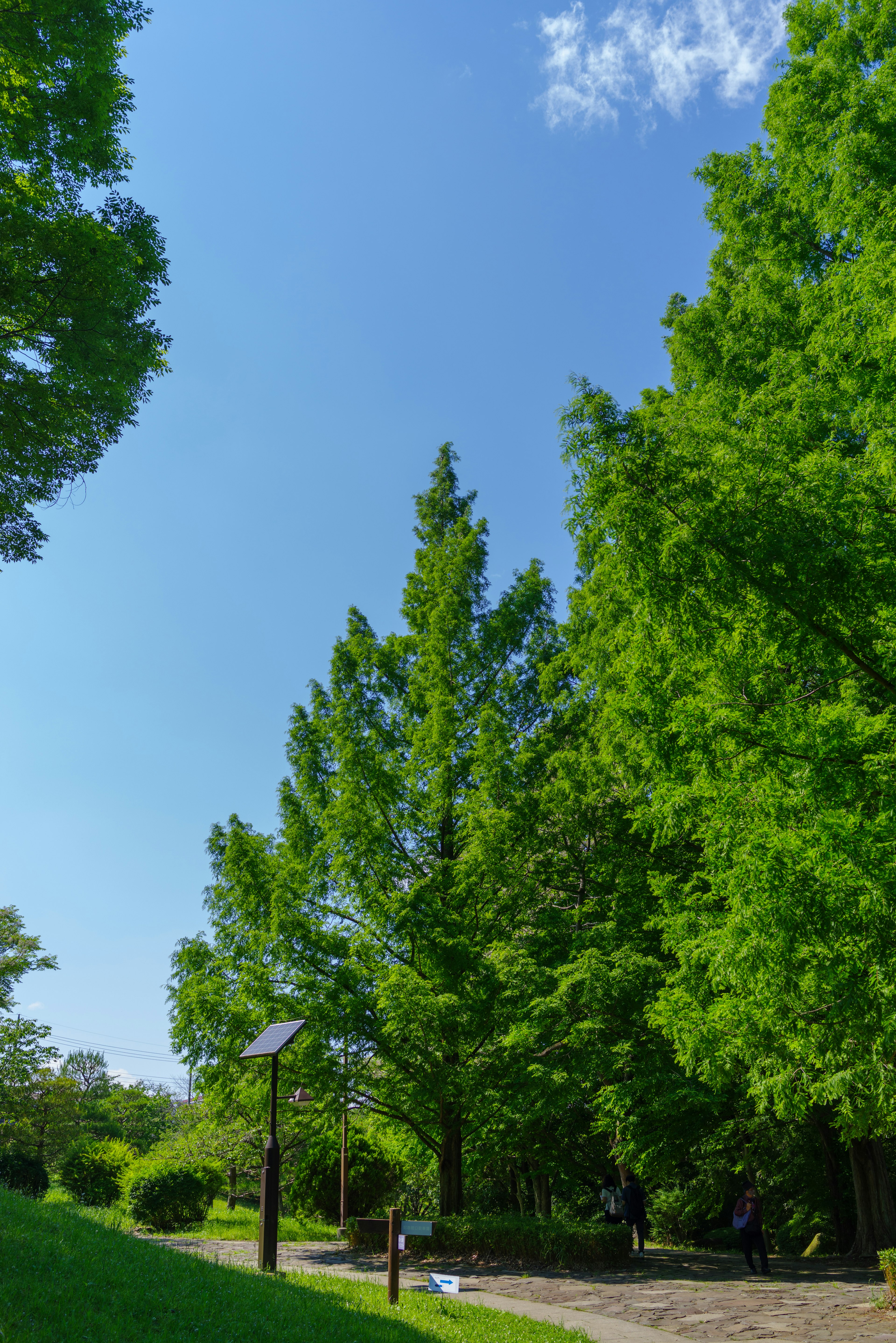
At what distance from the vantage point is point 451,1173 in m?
14.3

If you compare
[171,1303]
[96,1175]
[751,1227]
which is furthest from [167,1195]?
[171,1303]

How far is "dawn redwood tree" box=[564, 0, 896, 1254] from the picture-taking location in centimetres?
609

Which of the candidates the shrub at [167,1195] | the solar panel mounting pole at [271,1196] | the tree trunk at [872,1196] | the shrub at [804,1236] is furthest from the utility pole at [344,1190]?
the shrub at [804,1236]

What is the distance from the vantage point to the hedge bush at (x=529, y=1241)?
12297 millimetres

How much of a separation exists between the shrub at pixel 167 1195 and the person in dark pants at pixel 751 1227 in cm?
1152

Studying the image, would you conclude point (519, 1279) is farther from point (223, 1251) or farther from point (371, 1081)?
point (223, 1251)

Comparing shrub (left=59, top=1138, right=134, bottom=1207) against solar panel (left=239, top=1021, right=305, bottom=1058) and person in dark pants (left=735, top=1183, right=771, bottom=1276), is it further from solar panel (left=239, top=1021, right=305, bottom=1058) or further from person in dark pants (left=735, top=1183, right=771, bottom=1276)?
person in dark pants (left=735, top=1183, right=771, bottom=1276)

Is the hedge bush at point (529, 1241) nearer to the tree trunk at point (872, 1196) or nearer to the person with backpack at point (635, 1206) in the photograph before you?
the person with backpack at point (635, 1206)

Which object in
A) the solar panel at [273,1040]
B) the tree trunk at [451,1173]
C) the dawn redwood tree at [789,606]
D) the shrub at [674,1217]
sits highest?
the dawn redwood tree at [789,606]

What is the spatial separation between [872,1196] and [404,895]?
30.4 ft

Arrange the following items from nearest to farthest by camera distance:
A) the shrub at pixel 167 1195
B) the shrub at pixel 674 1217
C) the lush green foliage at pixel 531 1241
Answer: the lush green foliage at pixel 531 1241 < the shrub at pixel 167 1195 < the shrub at pixel 674 1217

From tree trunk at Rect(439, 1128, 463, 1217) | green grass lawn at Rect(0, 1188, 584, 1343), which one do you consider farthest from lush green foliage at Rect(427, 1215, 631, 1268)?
green grass lawn at Rect(0, 1188, 584, 1343)

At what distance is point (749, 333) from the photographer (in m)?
10.4

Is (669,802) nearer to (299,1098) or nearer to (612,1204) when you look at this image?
(299,1098)
